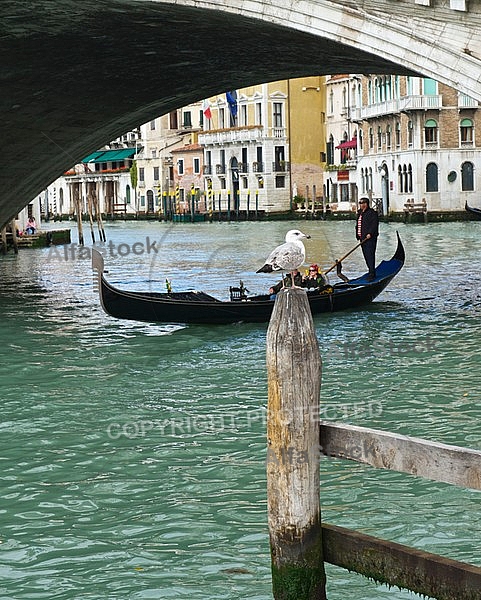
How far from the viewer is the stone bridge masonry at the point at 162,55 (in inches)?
267

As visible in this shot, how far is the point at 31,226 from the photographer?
87.3 feet

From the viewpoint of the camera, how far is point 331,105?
139 ft

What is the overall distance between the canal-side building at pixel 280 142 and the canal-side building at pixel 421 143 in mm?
6625

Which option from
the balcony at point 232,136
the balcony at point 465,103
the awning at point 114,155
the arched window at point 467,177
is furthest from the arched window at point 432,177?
the awning at point 114,155

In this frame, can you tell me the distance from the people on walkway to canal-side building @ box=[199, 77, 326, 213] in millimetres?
16467

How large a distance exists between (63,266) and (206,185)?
2991 cm

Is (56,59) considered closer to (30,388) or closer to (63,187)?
(30,388)

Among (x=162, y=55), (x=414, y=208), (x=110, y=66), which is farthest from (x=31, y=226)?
(x=162, y=55)

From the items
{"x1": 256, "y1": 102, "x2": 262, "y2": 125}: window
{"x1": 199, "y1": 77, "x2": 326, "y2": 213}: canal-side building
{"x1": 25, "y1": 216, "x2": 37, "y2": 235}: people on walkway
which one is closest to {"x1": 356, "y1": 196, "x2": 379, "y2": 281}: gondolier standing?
{"x1": 25, "y1": 216, "x2": 37, "y2": 235}: people on walkway

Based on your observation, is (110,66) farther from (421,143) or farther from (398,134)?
(398,134)

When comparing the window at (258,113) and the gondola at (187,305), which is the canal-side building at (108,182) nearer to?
the window at (258,113)

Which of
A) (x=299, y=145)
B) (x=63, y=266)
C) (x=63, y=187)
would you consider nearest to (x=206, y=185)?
(x=299, y=145)

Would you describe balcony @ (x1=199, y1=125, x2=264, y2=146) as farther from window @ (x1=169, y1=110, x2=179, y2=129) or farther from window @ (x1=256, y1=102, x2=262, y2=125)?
window @ (x1=169, y1=110, x2=179, y2=129)

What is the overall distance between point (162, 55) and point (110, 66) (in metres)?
0.63
